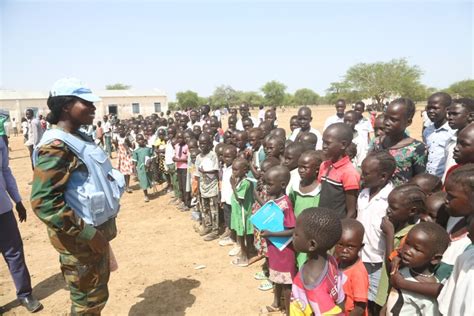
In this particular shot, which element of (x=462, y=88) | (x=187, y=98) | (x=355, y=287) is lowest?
(x=355, y=287)

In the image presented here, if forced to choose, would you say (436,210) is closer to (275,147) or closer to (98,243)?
(275,147)

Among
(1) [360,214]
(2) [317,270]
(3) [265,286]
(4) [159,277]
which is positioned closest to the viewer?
(2) [317,270]

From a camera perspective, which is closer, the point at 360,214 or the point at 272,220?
the point at 360,214

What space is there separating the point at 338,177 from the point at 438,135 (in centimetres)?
202

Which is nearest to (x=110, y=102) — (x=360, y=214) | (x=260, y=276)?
(x=260, y=276)

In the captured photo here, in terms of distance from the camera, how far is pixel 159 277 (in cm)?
436

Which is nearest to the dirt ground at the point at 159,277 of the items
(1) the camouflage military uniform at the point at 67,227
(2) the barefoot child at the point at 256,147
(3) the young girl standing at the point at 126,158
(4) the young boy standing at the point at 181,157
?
(4) the young boy standing at the point at 181,157

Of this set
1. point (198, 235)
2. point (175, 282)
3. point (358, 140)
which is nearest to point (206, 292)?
point (175, 282)

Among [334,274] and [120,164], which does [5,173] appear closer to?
[334,274]

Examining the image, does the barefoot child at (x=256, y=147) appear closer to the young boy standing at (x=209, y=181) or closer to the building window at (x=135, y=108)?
the young boy standing at (x=209, y=181)

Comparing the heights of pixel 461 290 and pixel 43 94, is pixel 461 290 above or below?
below

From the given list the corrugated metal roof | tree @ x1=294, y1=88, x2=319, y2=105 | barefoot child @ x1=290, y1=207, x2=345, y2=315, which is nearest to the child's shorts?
barefoot child @ x1=290, y1=207, x2=345, y2=315

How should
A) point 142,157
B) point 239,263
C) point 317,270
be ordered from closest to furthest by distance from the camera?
1. point 317,270
2. point 239,263
3. point 142,157

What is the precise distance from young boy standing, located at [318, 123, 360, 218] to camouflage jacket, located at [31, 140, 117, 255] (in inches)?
76.3
